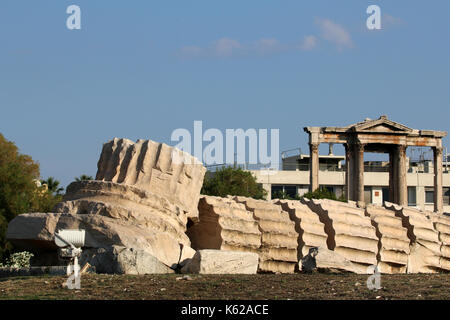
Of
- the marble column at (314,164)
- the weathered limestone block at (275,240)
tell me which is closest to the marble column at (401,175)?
the marble column at (314,164)

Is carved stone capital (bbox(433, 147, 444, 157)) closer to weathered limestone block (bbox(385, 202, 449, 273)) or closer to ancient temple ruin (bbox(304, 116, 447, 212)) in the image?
ancient temple ruin (bbox(304, 116, 447, 212))

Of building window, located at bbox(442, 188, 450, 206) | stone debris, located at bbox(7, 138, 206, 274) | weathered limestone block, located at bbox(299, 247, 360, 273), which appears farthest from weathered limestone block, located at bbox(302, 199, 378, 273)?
building window, located at bbox(442, 188, 450, 206)

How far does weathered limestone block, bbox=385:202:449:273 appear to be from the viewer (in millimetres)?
15391

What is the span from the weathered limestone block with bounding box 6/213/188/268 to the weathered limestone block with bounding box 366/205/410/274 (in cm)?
431

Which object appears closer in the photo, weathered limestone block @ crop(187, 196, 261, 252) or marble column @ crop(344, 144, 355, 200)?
weathered limestone block @ crop(187, 196, 261, 252)

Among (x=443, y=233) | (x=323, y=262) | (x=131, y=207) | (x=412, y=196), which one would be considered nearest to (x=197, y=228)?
(x=131, y=207)

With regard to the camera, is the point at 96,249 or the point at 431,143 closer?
the point at 96,249

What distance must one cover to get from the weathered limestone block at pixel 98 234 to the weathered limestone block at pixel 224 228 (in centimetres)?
103

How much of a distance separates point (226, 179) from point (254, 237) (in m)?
33.7

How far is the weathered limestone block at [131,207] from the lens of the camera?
493 inches
